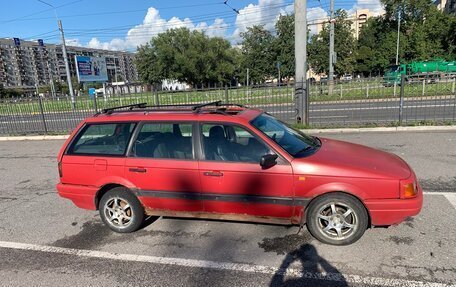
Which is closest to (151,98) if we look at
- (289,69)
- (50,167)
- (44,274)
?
(50,167)

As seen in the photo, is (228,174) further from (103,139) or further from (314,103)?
(314,103)

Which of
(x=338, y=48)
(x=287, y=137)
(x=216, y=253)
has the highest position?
(x=338, y=48)

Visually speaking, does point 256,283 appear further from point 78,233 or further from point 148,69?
point 148,69

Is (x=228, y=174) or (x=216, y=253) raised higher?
(x=228, y=174)

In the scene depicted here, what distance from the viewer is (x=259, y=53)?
54.4m

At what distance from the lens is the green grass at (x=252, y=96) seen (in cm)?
1230

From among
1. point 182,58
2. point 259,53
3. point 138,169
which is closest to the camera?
point 138,169

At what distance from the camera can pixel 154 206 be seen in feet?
13.4

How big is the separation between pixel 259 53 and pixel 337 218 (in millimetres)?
53418

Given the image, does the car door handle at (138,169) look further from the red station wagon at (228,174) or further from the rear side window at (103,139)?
the rear side window at (103,139)

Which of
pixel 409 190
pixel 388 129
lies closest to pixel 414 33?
pixel 388 129

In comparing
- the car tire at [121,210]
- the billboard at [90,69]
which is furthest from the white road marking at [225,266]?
the billboard at [90,69]

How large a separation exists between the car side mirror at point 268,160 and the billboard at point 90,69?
33.7 metres

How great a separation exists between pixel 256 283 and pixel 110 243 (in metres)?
1.94
